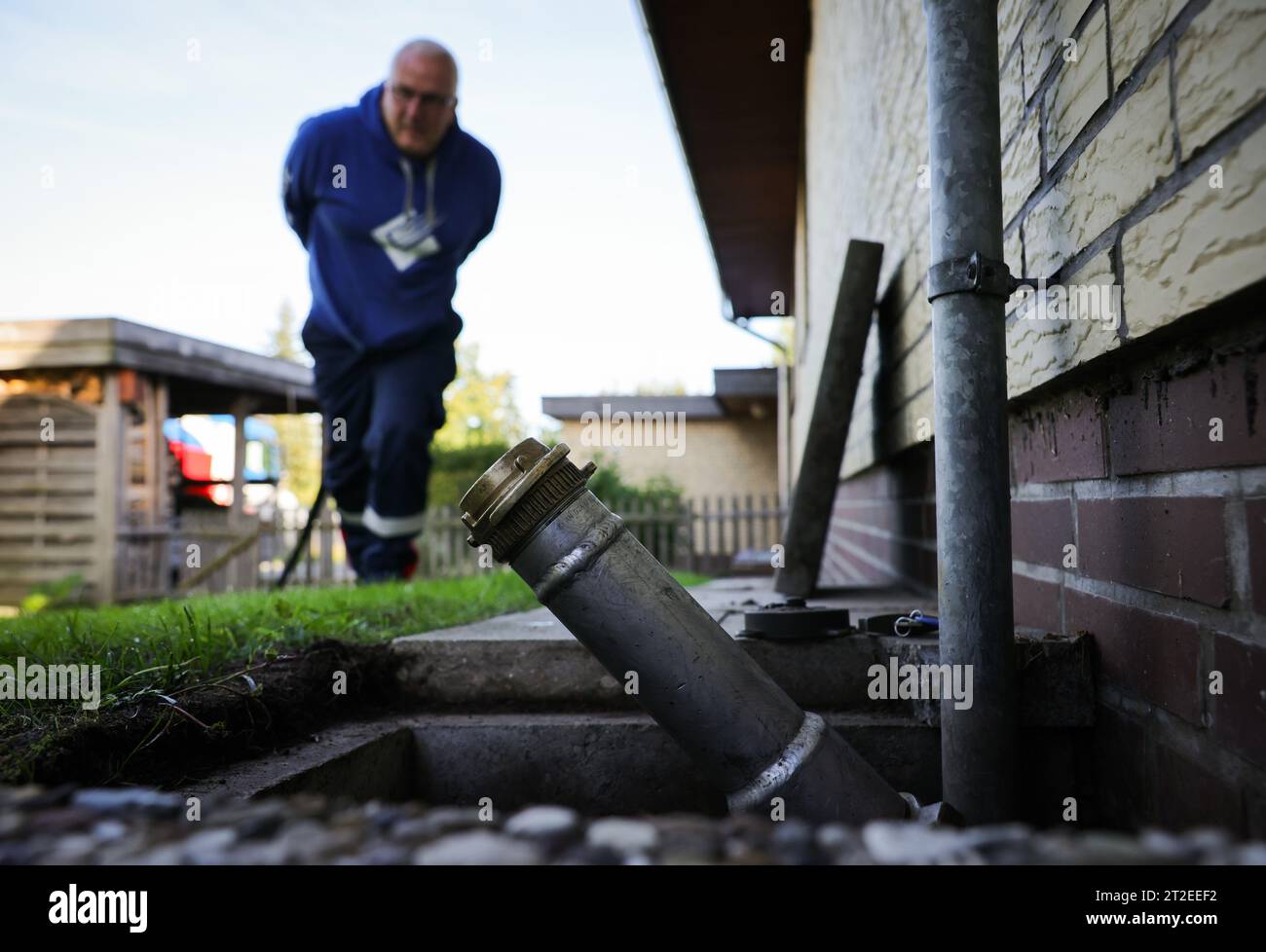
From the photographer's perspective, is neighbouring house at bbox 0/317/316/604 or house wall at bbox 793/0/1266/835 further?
neighbouring house at bbox 0/317/316/604

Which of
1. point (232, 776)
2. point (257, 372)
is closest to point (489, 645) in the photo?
point (232, 776)

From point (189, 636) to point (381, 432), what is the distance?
8.21 ft

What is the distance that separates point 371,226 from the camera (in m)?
4.42

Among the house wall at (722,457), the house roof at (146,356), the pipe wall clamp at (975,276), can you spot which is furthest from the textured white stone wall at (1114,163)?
the house wall at (722,457)

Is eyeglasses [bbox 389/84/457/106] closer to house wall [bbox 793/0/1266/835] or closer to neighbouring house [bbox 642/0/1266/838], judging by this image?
neighbouring house [bbox 642/0/1266/838]

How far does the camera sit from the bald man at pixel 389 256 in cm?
439

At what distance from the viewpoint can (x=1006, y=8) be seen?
177cm

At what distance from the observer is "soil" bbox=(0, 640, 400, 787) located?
1288 millimetres

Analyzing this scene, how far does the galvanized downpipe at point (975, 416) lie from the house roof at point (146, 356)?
32.5 feet

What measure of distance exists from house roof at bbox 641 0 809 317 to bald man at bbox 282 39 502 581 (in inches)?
77.2

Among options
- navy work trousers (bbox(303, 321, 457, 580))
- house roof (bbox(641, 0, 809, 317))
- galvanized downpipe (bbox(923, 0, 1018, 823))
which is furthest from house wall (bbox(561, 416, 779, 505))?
galvanized downpipe (bbox(923, 0, 1018, 823))

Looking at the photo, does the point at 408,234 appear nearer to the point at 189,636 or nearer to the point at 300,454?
the point at 189,636

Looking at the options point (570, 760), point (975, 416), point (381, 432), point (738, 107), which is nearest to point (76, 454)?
point (381, 432)

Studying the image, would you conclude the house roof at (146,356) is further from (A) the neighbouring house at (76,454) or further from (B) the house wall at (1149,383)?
(B) the house wall at (1149,383)
